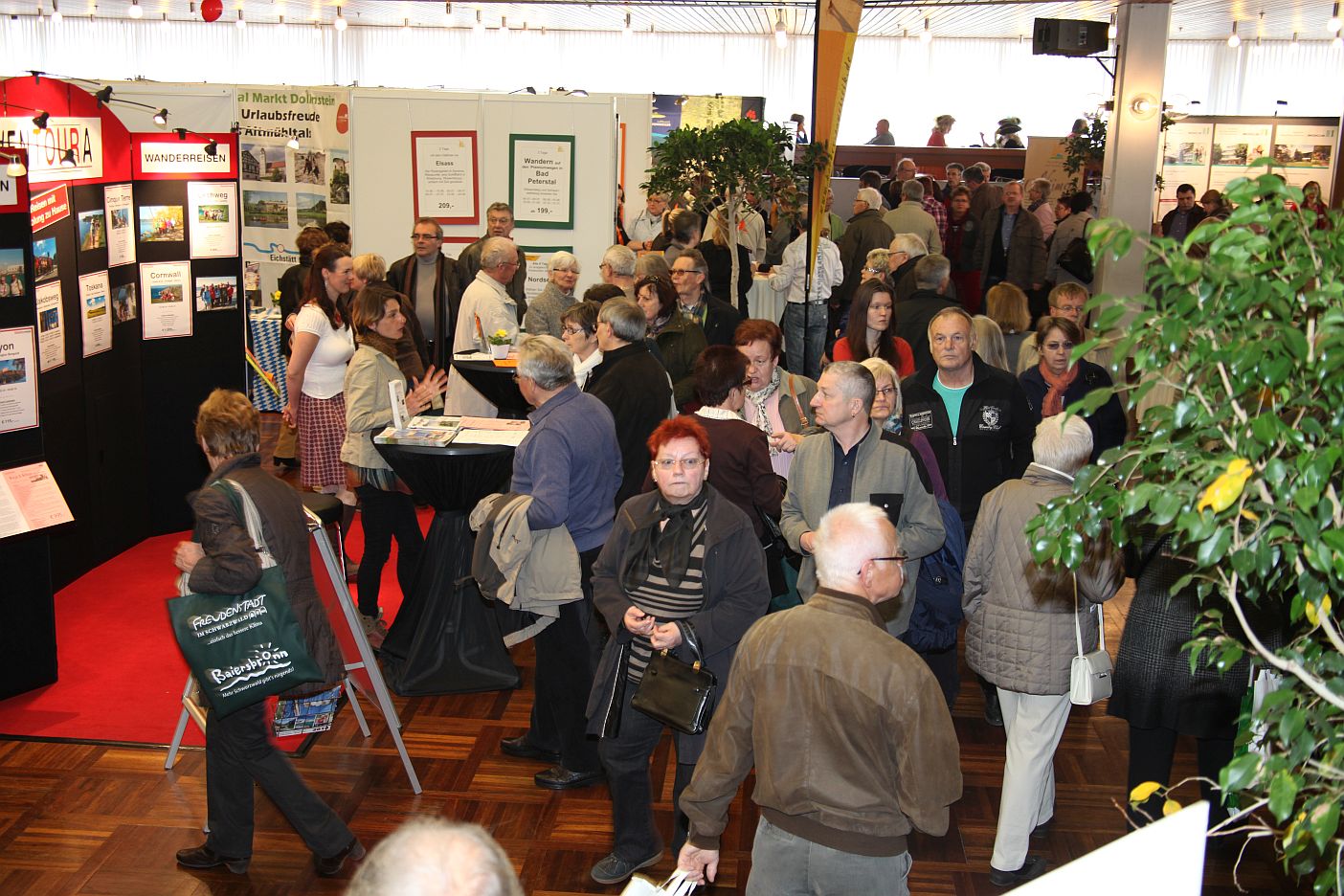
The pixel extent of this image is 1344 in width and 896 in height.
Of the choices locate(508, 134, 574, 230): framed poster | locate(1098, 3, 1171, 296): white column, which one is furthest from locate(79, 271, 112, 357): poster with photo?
locate(1098, 3, 1171, 296): white column

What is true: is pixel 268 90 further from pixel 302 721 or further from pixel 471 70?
pixel 471 70

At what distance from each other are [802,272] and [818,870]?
612 centimetres

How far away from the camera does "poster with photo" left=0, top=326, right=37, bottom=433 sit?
4.70 m

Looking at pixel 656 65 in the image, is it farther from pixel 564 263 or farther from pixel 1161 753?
pixel 1161 753

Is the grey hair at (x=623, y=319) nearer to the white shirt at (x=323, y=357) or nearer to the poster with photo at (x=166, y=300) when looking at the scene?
the white shirt at (x=323, y=357)

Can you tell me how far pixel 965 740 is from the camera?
459cm

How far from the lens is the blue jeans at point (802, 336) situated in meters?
8.02

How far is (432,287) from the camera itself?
716 cm

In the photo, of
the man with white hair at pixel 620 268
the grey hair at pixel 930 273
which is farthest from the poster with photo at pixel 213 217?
the grey hair at pixel 930 273

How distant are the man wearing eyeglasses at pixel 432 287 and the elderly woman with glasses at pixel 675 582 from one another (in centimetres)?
400

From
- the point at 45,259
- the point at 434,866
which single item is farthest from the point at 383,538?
the point at 434,866

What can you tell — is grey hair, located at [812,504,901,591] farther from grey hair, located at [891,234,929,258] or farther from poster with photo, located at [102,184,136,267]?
grey hair, located at [891,234,929,258]

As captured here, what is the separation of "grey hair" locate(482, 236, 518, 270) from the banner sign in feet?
6.22

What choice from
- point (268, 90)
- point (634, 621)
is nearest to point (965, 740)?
point (634, 621)
